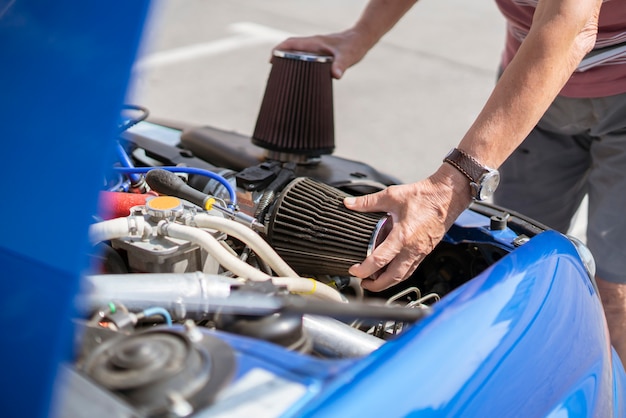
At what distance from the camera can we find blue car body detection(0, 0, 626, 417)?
2.43ft

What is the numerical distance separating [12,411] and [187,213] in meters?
0.70

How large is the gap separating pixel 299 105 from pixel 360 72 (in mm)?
3452

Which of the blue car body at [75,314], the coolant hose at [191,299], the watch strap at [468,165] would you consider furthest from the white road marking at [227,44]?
the blue car body at [75,314]

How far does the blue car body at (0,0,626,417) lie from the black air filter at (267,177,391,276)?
0.28 meters

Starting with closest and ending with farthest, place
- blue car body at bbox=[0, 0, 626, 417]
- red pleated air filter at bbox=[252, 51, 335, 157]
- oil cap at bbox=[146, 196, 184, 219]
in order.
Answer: blue car body at bbox=[0, 0, 626, 417] < oil cap at bbox=[146, 196, 184, 219] < red pleated air filter at bbox=[252, 51, 335, 157]

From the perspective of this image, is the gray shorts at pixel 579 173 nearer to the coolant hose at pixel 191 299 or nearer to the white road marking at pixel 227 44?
the coolant hose at pixel 191 299

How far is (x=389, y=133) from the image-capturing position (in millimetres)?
4441

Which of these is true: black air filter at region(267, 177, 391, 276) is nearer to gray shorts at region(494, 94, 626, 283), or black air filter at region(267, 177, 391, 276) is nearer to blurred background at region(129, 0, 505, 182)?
gray shorts at region(494, 94, 626, 283)

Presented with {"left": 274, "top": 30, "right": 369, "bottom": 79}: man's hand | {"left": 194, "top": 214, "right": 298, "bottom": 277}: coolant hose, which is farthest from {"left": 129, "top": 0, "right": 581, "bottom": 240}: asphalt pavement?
{"left": 194, "top": 214, "right": 298, "bottom": 277}: coolant hose

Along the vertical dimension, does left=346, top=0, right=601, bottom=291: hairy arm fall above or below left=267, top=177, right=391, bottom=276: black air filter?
above

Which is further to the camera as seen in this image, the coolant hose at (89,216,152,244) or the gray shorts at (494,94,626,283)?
the gray shorts at (494,94,626,283)

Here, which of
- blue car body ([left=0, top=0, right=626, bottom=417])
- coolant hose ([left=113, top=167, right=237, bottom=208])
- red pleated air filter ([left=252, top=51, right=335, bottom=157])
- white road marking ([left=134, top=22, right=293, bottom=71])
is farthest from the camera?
white road marking ([left=134, top=22, right=293, bottom=71])

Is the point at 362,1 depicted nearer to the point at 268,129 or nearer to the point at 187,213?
the point at 268,129

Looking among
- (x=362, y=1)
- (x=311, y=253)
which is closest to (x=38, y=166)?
(x=311, y=253)
